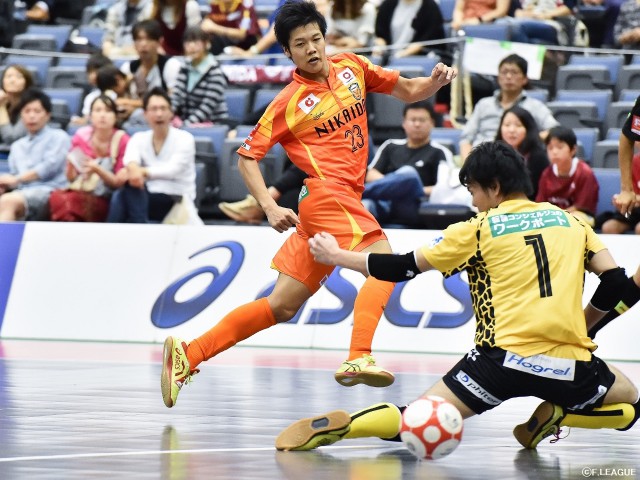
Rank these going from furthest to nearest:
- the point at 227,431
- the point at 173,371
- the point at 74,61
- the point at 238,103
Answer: the point at 74,61
the point at 238,103
the point at 173,371
the point at 227,431

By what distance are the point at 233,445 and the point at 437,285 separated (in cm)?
570

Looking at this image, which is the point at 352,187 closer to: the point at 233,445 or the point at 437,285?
the point at 233,445

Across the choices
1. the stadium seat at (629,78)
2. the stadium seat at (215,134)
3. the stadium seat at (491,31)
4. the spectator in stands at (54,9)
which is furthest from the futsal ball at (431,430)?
the spectator in stands at (54,9)

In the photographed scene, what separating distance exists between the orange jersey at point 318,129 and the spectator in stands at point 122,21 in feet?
33.7

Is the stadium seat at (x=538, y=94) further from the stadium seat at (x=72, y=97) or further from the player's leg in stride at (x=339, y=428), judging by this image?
the player's leg in stride at (x=339, y=428)

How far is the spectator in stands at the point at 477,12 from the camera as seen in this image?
1573 centimetres

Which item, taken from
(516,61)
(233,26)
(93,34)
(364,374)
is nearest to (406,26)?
(233,26)

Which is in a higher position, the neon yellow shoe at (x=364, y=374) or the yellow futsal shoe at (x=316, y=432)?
the yellow futsal shoe at (x=316, y=432)

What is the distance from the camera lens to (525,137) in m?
12.7

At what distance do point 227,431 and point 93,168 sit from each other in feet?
22.6

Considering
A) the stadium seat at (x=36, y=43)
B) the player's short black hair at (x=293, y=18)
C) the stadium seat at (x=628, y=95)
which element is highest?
Result: the player's short black hair at (x=293, y=18)

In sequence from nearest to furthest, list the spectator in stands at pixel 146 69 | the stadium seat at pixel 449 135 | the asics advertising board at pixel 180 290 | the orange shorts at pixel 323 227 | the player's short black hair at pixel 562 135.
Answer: the orange shorts at pixel 323 227 → the asics advertising board at pixel 180 290 → the player's short black hair at pixel 562 135 → the stadium seat at pixel 449 135 → the spectator in stands at pixel 146 69

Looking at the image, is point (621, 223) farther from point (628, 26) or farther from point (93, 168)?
point (93, 168)

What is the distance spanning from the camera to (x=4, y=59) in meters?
18.5
